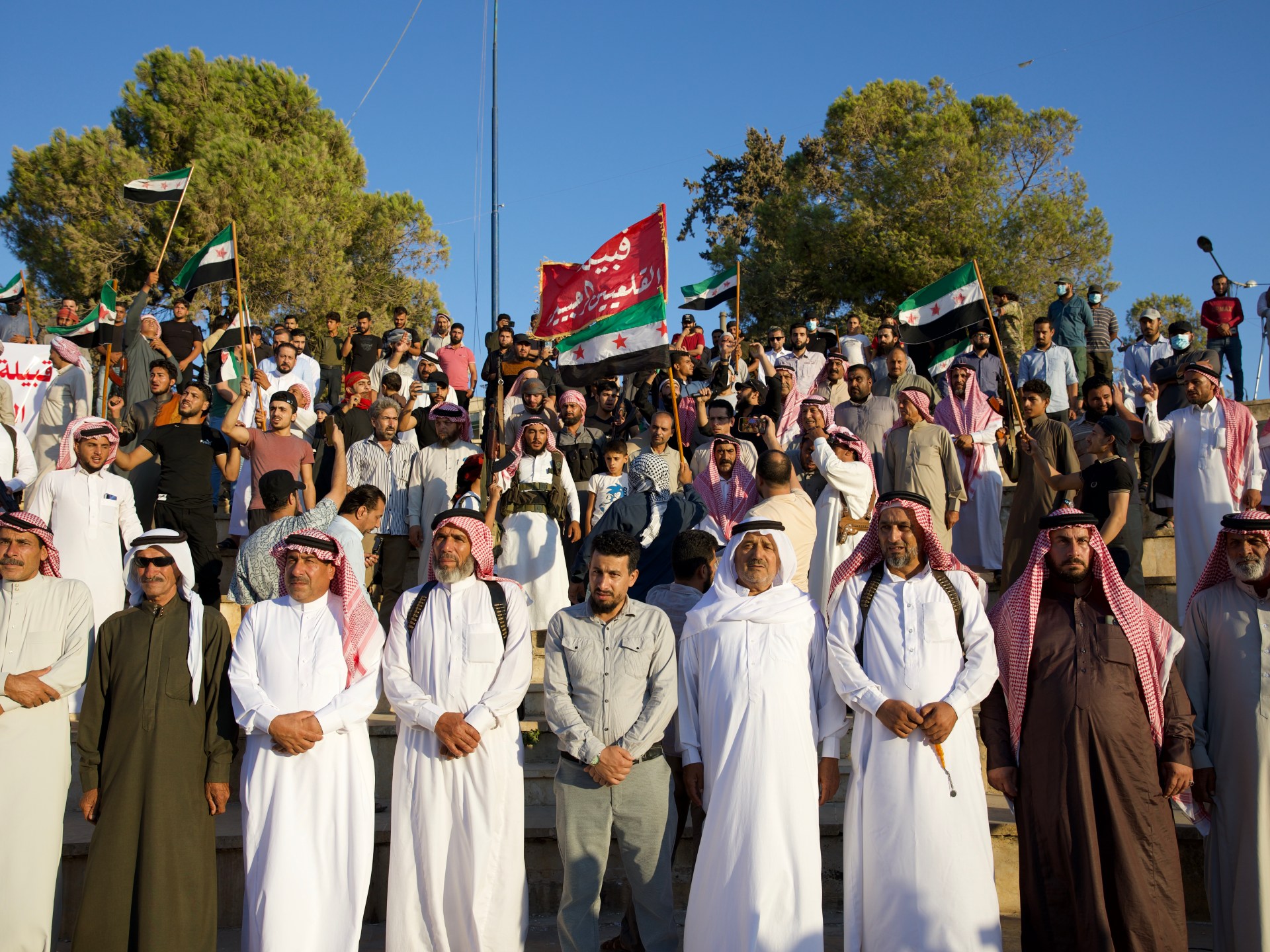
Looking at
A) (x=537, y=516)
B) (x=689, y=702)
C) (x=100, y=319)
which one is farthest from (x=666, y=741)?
(x=100, y=319)

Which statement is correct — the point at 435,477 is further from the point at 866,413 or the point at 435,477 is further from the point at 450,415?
the point at 866,413

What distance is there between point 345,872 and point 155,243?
2053 cm

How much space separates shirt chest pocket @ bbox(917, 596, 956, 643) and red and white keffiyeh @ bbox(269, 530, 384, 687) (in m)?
2.25

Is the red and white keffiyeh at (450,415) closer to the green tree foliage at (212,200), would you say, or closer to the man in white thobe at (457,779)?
the man in white thobe at (457,779)

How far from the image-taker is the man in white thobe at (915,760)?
3.91 metres

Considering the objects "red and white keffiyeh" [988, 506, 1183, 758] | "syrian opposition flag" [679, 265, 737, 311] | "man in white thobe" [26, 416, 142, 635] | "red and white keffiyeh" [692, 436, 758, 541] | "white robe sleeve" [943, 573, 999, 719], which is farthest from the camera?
"syrian opposition flag" [679, 265, 737, 311]

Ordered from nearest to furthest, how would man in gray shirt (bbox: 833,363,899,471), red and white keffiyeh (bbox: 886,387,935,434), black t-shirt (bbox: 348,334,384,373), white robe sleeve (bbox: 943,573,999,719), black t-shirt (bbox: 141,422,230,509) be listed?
white robe sleeve (bbox: 943,573,999,719)
black t-shirt (bbox: 141,422,230,509)
red and white keffiyeh (bbox: 886,387,935,434)
man in gray shirt (bbox: 833,363,899,471)
black t-shirt (bbox: 348,334,384,373)

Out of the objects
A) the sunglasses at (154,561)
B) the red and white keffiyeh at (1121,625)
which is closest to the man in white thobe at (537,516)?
the sunglasses at (154,561)

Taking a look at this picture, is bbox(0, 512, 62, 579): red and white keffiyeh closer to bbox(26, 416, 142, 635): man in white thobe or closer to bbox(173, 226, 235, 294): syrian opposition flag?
bbox(26, 416, 142, 635): man in white thobe

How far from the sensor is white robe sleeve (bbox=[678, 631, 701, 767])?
427 centimetres

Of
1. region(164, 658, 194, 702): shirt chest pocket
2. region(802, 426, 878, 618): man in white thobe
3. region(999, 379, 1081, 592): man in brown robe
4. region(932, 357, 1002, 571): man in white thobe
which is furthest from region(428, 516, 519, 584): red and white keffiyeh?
region(932, 357, 1002, 571): man in white thobe

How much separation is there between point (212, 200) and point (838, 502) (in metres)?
18.5

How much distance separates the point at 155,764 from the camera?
4.23 metres

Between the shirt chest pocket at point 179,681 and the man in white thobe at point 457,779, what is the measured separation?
0.80m
